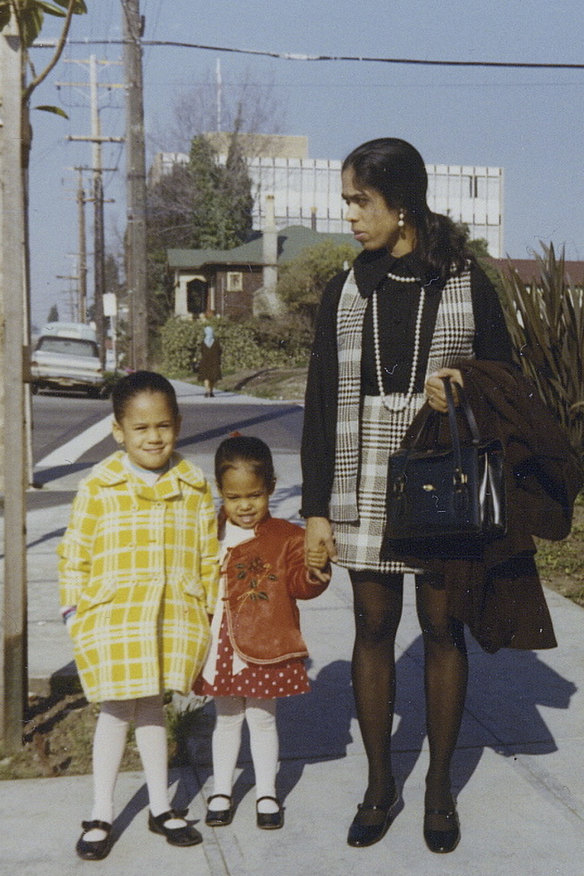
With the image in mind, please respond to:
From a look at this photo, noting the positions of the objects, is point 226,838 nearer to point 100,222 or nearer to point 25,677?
point 25,677

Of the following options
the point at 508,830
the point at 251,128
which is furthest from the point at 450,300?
the point at 251,128

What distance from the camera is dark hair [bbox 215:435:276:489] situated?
3.37m

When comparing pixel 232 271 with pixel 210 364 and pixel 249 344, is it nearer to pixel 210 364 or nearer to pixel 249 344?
pixel 249 344

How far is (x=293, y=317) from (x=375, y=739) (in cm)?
3904

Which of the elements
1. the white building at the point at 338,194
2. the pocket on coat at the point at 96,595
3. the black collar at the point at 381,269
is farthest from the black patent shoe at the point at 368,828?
the white building at the point at 338,194

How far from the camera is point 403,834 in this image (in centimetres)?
334

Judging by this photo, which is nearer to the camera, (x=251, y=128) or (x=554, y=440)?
(x=554, y=440)

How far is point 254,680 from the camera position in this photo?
11.1 feet

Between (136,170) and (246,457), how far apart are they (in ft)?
49.7

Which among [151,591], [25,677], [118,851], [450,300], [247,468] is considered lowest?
[118,851]

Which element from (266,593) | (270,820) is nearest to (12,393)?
(266,593)

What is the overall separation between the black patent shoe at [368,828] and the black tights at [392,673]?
2 centimetres

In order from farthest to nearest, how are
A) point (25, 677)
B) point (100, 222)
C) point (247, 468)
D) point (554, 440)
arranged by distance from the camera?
1. point (100, 222)
2. point (25, 677)
3. point (247, 468)
4. point (554, 440)

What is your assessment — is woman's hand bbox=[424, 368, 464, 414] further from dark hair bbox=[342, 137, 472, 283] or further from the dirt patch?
the dirt patch
